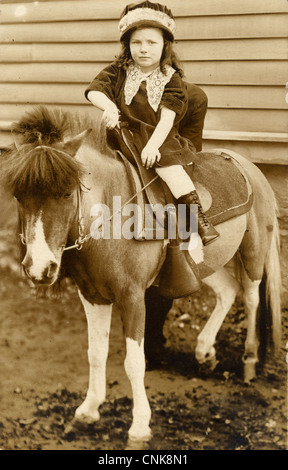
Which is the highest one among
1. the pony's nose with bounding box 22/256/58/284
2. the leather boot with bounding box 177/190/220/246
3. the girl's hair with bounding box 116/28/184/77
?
the girl's hair with bounding box 116/28/184/77

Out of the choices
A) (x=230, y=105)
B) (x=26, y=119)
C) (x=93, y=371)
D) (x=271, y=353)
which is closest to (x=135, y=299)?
(x=93, y=371)

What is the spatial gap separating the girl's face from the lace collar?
0.04 meters

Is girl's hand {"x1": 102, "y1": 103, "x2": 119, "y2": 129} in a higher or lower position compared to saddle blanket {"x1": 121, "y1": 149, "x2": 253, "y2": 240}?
higher

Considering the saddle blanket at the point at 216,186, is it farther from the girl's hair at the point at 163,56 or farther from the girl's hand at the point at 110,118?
the girl's hair at the point at 163,56

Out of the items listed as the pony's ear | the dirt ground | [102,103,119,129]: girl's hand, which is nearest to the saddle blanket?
[102,103,119,129]: girl's hand

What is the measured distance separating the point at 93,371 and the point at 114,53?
1722 millimetres

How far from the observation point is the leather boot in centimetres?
219

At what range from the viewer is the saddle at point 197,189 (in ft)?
7.05

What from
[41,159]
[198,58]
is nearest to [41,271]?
[41,159]

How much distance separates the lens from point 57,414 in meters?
2.53

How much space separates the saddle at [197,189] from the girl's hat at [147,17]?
1.34 feet

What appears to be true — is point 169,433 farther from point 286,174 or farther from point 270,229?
point 286,174

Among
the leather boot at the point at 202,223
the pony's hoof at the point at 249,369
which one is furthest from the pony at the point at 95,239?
the pony's hoof at the point at 249,369

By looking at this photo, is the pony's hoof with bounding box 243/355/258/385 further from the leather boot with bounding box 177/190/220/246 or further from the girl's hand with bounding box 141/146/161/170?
the girl's hand with bounding box 141/146/161/170
